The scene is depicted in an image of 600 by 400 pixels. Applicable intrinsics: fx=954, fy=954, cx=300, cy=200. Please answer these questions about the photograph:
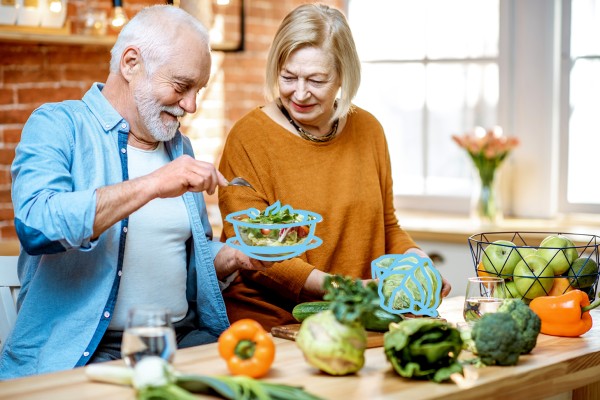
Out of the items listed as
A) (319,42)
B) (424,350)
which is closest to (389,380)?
(424,350)

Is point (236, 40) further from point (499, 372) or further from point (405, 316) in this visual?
point (499, 372)

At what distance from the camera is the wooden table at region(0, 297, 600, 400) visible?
1.78 metres

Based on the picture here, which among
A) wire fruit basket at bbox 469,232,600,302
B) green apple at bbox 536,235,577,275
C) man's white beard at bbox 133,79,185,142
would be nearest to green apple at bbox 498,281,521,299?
wire fruit basket at bbox 469,232,600,302

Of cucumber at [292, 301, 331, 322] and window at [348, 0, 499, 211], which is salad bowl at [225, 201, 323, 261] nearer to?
cucumber at [292, 301, 331, 322]

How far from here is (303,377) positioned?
6.18 feet

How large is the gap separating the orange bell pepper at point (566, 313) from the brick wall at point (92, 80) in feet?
7.06

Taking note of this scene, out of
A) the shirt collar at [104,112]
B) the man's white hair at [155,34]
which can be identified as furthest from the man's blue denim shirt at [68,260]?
the man's white hair at [155,34]

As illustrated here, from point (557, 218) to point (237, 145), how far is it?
1.99 metres

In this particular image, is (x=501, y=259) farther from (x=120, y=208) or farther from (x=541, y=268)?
(x=120, y=208)

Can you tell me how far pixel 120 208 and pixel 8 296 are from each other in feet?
2.04

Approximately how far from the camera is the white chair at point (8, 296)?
257 centimetres

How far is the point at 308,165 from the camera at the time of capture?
289 cm

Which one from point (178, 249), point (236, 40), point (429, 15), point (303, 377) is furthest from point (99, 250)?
point (429, 15)

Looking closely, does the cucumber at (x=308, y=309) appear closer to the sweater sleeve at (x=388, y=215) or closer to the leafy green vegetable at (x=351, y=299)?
the leafy green vegetable at (x=351, y=299)
